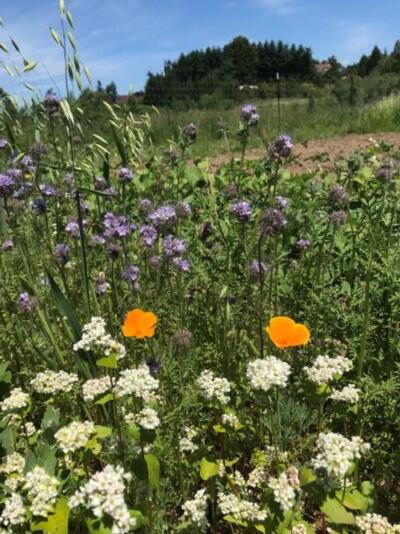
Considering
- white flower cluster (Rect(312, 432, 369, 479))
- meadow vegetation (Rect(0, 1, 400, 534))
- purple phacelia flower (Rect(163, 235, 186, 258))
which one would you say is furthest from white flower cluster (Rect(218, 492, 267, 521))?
purple phacelia flower (Rect(163, 235, 186, 258))

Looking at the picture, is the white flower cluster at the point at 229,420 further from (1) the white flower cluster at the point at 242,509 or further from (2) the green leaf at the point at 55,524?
(2) the green leaf at the point at 55,524

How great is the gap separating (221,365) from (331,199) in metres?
1.06

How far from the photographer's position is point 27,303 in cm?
288

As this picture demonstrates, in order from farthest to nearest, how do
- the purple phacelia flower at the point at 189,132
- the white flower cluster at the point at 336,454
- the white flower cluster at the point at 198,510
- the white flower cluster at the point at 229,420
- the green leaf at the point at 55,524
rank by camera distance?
the purple phacelia flower at the point at 189,132 < the white flower cluster at the point at 229,420 < the white flower cluster at the point at 198,510 < the green leaf at the point at 55,524 < the white flower cluster at the point at 336,454

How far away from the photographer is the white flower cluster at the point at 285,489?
4.86 ft

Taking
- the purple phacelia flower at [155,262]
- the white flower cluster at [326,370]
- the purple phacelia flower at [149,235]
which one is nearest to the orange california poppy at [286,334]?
the white flower cluster at [326,370]

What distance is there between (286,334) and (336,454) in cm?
70

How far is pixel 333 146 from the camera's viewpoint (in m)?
12.3

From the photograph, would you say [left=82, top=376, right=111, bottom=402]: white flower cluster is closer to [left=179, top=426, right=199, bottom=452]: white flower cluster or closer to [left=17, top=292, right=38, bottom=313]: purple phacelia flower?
[left=179, top=426, right=199, bottom=452]: white flower cluster

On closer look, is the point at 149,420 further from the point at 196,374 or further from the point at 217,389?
the point at 196,374

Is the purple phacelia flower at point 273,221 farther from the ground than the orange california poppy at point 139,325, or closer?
farther from the ground

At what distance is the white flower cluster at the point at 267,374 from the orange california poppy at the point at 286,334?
1.29 feet

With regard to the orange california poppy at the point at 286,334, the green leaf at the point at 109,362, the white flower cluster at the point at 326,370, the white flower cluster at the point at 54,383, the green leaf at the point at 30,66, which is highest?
the green leaf at the point at 30,66

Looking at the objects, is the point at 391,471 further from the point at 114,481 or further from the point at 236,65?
the point at 236,65
